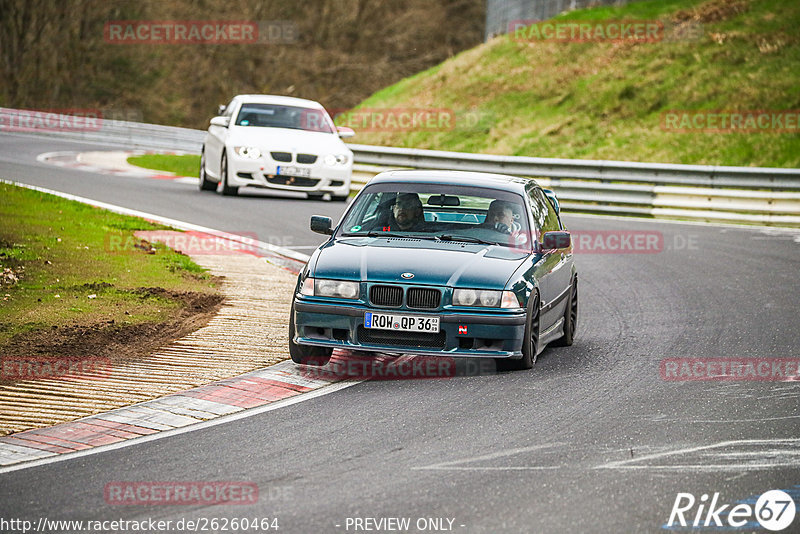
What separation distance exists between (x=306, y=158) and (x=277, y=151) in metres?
0.51

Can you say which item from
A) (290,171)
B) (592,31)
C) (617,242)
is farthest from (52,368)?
(592,31)

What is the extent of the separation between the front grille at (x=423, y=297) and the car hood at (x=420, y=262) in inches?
2.6

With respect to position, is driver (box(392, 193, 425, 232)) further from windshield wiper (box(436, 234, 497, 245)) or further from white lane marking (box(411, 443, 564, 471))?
white lane marking (box(411, 443, 564, 471))

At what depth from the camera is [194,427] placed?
25.2 ft

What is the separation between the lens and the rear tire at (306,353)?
9375 mm

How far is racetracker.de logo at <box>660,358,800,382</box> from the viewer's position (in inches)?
370

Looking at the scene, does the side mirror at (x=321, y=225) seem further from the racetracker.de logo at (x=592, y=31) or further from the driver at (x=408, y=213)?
the racetracker.de logo at (x=592, y=31)

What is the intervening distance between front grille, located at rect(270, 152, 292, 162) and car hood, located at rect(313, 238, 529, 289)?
39.0ft

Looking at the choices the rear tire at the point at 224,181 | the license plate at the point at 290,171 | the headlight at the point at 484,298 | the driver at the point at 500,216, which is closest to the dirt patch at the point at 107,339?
the headlight at the point at 484,298

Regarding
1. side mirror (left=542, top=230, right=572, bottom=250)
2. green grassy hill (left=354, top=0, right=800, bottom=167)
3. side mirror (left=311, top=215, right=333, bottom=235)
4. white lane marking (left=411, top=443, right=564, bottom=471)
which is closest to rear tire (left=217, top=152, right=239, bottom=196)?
green grassy hill (left=354, top=0, right=800, bottom=167)

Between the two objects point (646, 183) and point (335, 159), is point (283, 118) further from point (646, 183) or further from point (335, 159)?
point (646, 183)

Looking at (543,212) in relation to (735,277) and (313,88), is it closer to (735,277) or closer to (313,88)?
(735,277)

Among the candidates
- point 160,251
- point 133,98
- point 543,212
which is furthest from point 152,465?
point 133,98

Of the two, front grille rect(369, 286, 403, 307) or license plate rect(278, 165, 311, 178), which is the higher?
license plate rect(278, 165, 311, 178)
